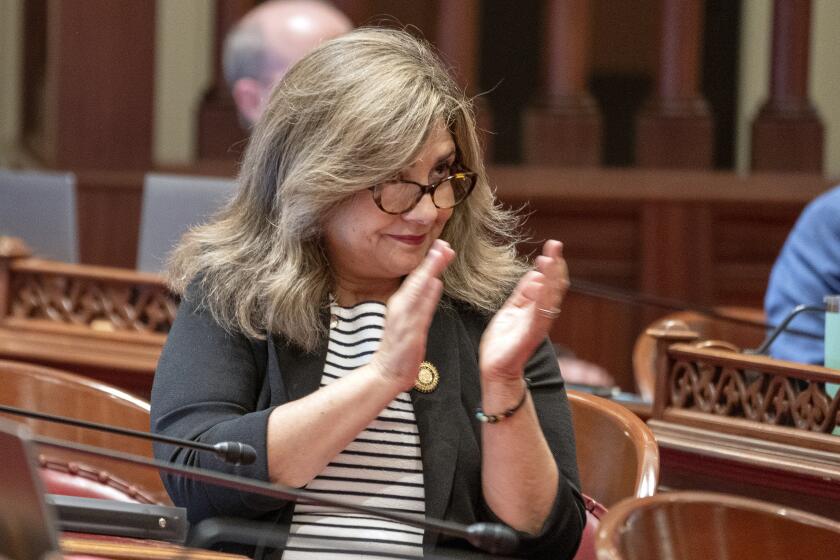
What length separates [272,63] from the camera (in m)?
4.00

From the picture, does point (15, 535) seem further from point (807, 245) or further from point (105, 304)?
point (807, 245)

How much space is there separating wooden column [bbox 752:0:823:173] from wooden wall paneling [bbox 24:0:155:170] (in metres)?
2.62

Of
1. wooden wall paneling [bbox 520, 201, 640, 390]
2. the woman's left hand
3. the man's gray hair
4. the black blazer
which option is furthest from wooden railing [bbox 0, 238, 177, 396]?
wooden wall paneling [bbox 520, 201, 640, 390]

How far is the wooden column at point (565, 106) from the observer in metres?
5.73

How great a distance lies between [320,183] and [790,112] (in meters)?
4.36

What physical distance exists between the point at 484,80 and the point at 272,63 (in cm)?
358

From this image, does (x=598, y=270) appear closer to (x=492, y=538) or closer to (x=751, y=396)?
(x=751, y=396)

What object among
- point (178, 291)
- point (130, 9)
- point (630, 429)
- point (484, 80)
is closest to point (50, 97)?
point (130, 9)

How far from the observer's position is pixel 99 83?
527cm

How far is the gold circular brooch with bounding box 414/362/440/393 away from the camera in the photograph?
191 cm

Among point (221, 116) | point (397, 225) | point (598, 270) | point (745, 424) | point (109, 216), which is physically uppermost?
point (397, 225)

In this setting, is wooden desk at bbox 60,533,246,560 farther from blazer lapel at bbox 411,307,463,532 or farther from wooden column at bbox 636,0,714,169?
wooden column at bbox 636,0,714,169

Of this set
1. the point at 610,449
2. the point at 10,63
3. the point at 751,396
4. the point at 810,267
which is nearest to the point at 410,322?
the point at 610,449

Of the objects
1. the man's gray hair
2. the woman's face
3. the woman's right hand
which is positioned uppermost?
the man's gray hair
